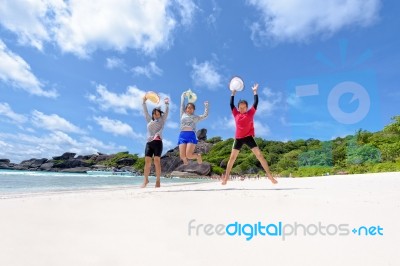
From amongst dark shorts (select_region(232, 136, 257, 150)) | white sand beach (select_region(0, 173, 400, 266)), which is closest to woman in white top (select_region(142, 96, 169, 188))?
dark shorts (select_region(232, 136, 257, 150))

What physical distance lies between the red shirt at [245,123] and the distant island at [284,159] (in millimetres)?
18233

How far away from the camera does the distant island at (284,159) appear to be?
123 ft

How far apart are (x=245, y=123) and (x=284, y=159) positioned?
217 feet

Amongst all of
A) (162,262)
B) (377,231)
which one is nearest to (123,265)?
(162,262)

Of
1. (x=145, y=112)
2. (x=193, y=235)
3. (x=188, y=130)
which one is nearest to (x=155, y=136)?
(x=145, y=112)

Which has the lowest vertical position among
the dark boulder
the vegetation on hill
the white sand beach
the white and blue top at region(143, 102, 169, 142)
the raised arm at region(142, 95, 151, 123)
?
the white sand beach

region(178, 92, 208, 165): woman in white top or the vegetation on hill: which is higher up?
the vegetation on hill

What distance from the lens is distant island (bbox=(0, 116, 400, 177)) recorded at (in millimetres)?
37344

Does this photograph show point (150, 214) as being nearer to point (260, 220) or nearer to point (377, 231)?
point (260, 220)

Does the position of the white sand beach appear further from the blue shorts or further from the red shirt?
the blue shorts

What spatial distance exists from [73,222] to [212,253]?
1.74 meters

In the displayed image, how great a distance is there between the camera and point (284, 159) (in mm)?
72438

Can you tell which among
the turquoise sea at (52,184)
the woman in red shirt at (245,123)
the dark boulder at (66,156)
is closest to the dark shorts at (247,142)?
the woman in red shirt at (245,123)

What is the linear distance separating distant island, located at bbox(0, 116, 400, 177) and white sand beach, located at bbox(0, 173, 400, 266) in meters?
22.2
